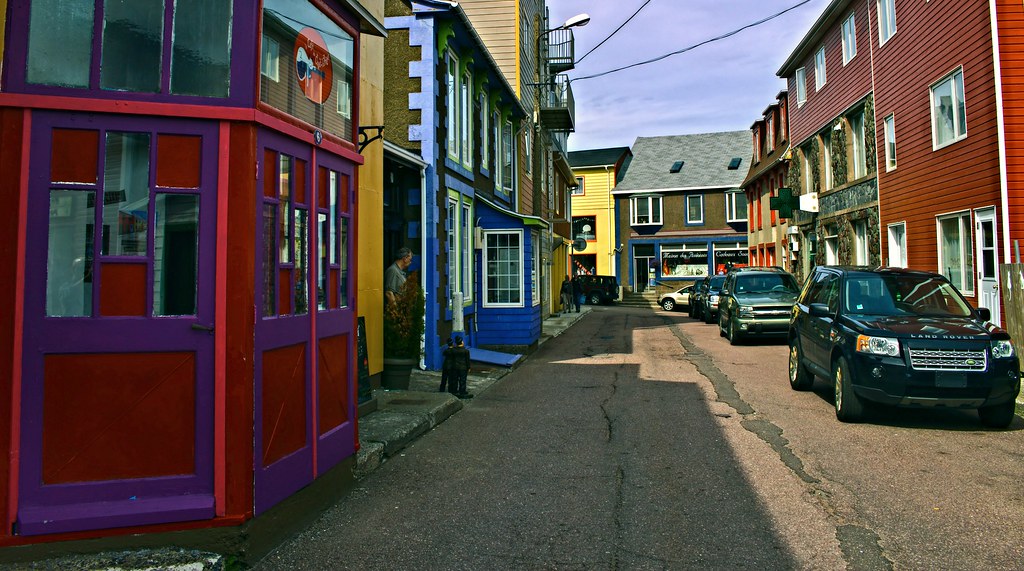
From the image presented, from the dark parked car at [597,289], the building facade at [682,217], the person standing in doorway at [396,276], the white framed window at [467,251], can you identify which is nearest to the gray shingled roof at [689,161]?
the building facade at [682,217]

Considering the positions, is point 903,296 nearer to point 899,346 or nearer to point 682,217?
point 899,346

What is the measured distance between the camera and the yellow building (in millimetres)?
45591

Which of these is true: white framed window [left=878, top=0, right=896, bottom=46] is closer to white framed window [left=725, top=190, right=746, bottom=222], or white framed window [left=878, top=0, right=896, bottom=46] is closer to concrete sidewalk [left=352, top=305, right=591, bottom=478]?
concrete sidewalk [left=352, top=305, right=591, bottom=478]

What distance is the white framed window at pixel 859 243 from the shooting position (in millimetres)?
19906

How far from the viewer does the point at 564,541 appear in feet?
14.5

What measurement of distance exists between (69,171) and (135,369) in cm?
114

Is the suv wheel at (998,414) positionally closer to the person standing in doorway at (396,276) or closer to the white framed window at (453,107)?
the person standing in doorway at (396,276)

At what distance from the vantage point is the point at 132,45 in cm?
404

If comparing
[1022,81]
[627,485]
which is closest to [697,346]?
[1022,81]

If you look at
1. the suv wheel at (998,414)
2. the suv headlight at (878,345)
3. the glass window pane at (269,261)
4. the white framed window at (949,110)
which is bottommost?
the suv wheel at (998,414)

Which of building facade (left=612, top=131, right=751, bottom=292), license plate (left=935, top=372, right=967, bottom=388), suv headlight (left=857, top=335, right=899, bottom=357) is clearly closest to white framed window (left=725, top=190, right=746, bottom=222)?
building facade (left=612, top=131, right=751, bottom=292)

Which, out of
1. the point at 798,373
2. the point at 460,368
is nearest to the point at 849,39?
the point at 798,373

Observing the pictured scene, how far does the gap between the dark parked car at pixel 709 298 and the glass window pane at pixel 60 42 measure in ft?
69.8

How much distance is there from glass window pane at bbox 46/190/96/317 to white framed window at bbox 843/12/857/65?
20.2 metres
